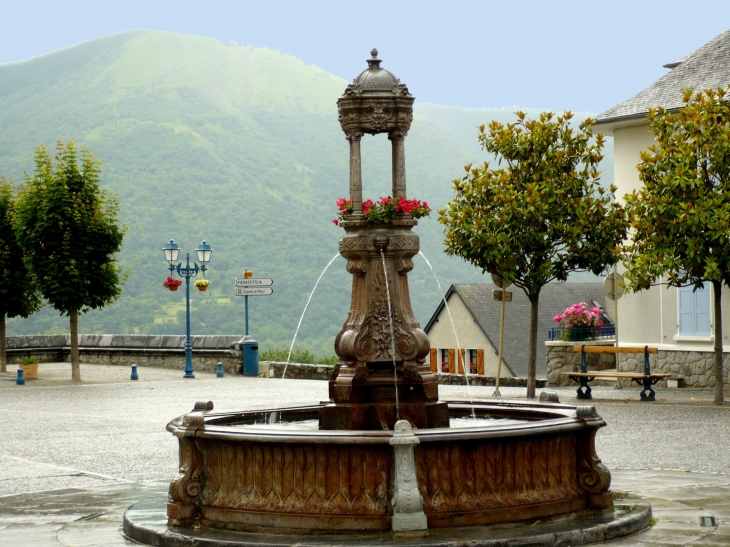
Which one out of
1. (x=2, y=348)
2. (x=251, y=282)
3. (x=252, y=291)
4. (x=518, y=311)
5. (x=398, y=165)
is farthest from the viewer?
(x=518, y=311)

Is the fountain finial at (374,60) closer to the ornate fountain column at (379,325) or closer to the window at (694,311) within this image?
the ornate fountain column at (379,325)

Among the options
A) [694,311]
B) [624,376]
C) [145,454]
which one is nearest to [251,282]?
[694,311]

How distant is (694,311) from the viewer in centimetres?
2548

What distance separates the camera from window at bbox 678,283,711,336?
2525 cm

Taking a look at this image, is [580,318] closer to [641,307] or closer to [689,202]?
[641,307]

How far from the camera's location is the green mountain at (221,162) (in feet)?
263

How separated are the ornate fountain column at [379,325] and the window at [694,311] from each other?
1702cm

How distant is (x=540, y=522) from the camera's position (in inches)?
310

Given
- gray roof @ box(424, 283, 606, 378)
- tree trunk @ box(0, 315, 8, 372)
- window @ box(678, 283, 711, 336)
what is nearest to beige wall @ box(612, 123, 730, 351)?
window @ box(678, 283, 711, 336)

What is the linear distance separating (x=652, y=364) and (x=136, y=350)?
61.4 ft

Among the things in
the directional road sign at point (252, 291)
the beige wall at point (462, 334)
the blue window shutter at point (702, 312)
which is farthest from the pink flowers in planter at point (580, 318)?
the beige wall at point (462, 334)

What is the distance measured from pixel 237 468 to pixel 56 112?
391 feet

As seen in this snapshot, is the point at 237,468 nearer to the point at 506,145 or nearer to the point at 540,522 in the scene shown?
the point at 540,522

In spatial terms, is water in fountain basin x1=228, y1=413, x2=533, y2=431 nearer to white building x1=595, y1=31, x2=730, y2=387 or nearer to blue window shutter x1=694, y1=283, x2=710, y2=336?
white building x1=595, y1=31, x2=730, y2=387
